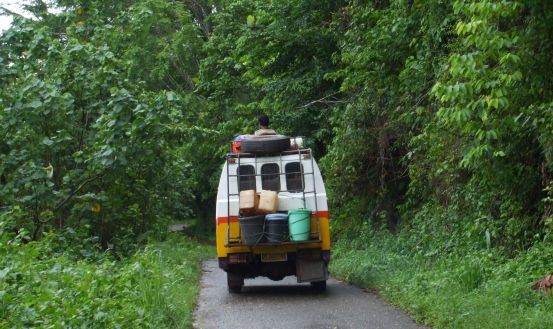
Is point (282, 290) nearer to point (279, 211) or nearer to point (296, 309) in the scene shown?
point (279, 211)

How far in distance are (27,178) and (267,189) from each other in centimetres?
409

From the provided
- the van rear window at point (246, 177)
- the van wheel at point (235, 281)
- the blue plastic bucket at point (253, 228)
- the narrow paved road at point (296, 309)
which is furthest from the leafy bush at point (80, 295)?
the van rear window at point (246, 177)

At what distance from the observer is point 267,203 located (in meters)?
13.4

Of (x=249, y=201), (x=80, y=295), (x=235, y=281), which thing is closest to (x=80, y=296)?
(x=80, y=295)

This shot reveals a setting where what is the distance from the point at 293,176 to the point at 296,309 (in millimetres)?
2760

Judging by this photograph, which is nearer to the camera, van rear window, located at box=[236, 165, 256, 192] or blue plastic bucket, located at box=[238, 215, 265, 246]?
blue plastic bucket, located at box=[238, 215, 265, 246]

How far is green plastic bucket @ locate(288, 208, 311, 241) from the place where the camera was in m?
13.0

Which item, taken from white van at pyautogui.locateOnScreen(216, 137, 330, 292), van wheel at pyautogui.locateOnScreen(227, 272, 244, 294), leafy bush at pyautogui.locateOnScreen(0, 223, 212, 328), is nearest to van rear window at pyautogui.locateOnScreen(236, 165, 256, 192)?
white van at pyautogui.locateOnScreen(216, 137, 330, 292)

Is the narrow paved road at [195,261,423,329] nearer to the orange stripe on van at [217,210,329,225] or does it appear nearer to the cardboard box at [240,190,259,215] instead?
the orange stripe on van at [217,210,329,225]

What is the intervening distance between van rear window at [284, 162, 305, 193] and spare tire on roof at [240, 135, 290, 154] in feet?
1.06

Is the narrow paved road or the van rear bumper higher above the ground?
the van rear bumper

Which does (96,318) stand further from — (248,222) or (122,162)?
(122,162)

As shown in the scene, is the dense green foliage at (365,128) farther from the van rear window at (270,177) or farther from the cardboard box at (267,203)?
the cardboard box at (267,203)

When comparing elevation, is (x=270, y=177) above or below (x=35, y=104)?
below
